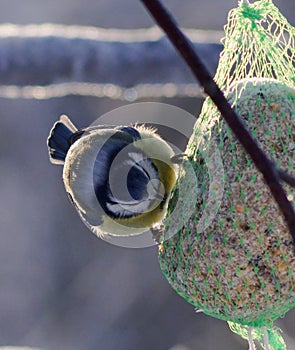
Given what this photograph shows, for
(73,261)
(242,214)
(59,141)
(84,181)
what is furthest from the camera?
(73,261)

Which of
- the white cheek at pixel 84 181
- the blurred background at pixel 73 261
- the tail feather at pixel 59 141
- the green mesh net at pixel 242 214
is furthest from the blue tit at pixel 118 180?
the blurred background at pixel 73 261

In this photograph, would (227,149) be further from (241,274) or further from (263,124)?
(241,274)

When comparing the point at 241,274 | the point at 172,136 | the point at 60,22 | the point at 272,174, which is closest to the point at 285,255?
the point at 241,274

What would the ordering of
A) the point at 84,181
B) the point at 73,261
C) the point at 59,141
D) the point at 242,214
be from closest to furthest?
the point at 242,214 < the point at 84,181 < the point at 59,141 < the point at 73,261

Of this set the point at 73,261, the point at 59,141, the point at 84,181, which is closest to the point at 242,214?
the point at 84,181

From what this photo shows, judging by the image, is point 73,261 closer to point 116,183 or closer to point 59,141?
point 59,141
